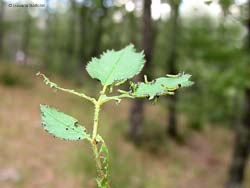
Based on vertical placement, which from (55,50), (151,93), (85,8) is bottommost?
(55,50)

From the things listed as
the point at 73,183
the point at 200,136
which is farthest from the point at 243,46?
the point at 200,136

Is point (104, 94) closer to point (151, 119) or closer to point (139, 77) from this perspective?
point (139, 77)

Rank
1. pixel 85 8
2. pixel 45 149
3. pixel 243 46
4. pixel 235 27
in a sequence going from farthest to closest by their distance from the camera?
pixel 85 8
pixel 235 27
pixel 45 149
pixel 243 46

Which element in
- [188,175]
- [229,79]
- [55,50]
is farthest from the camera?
[55,50]

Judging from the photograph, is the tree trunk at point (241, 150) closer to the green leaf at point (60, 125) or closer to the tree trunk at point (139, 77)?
the tree trunk at point (139, 77)

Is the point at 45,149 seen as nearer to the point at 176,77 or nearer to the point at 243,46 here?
the point at 243,46

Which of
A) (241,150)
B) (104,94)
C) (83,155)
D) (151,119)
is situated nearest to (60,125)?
(104,94)

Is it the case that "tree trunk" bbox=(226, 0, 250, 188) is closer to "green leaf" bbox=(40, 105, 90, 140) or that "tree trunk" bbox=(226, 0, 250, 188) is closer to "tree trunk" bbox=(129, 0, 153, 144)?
"tree trunk" bbox=(129, 0, 153, 144)

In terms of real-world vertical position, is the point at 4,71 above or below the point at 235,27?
below
